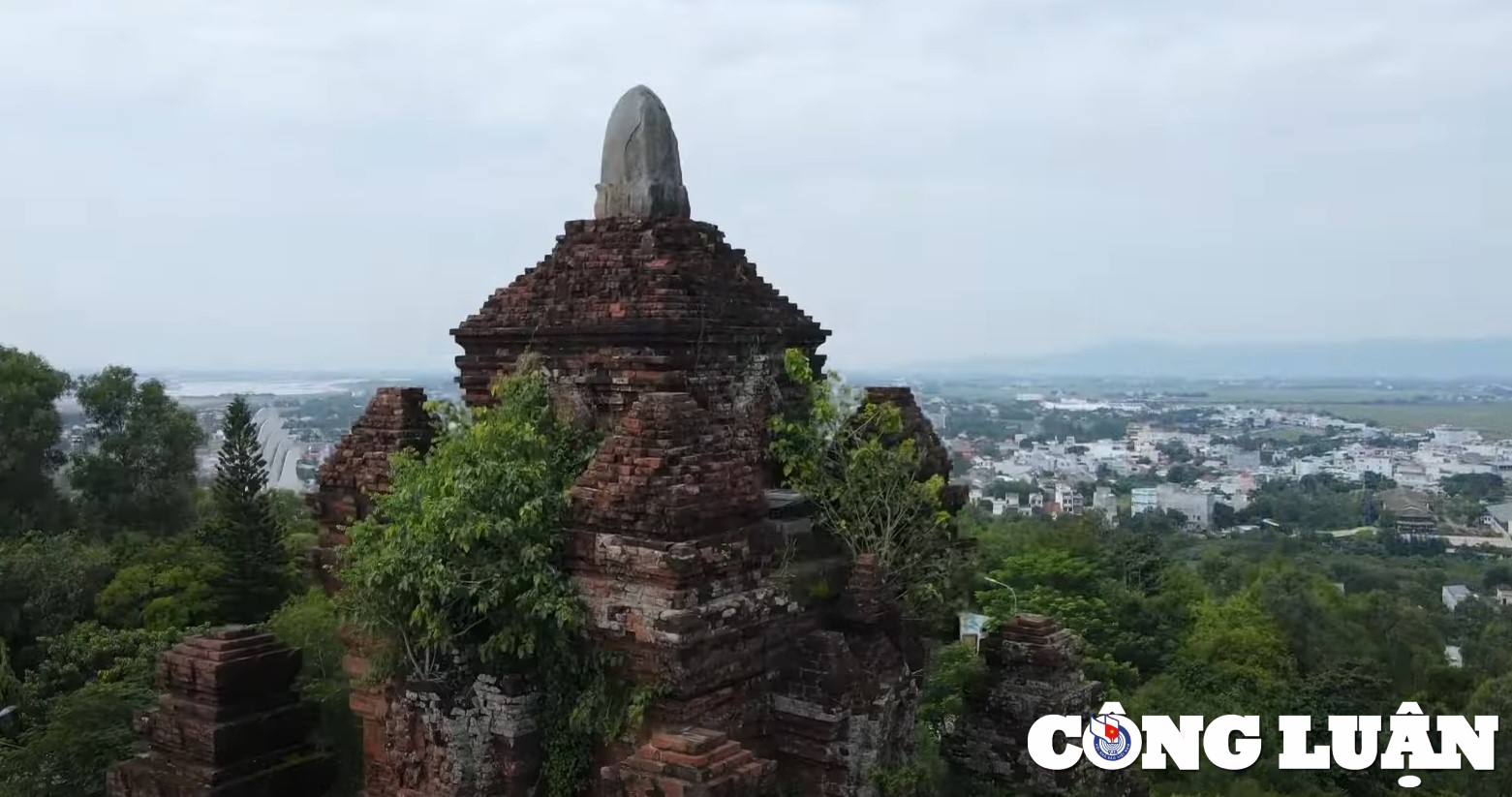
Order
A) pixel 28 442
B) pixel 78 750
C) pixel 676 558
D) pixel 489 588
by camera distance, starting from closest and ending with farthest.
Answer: pixel 676 558, pixel 489 588, pixel 78 750, pixel 28 442

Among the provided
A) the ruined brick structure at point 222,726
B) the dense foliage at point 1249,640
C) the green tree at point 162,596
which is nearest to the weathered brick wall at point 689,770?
the ruined brick structure at point 222,726

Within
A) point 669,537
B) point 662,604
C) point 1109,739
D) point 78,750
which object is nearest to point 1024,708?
point 1109,739

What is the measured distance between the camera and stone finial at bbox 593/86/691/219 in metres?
9.09

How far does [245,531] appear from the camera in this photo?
25.7 metres

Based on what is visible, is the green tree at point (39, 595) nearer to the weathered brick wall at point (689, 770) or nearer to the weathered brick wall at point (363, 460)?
the weathered brick wall at point (363, 460)

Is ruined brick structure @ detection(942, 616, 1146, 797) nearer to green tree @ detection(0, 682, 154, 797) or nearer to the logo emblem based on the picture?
the logo emblem

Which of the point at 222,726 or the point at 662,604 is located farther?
the point at 222,726

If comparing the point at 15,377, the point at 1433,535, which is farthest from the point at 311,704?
the point at 1433,535

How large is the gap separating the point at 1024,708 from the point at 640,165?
5.96 metres

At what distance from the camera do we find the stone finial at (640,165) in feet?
29.8

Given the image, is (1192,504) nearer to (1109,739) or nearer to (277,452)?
(277,452)

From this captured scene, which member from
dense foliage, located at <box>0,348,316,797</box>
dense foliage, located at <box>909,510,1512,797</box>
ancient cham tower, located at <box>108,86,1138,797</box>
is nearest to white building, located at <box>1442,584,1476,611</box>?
dense foliage, located at <box>909,510,1512,797</box>

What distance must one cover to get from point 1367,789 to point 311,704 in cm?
2253

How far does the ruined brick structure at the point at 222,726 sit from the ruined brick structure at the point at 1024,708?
5.98 m
